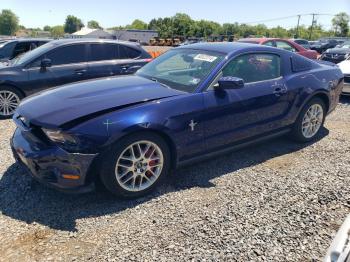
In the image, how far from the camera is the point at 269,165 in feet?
14.0

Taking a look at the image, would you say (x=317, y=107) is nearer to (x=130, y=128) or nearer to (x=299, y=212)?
(x=299, y=212)

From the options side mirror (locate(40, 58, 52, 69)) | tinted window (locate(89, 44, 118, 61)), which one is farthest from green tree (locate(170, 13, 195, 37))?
side mirror (locate(40, 58, 52, 69))

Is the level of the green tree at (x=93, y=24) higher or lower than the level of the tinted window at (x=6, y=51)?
higher

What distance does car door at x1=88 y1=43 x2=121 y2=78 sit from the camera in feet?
22.6

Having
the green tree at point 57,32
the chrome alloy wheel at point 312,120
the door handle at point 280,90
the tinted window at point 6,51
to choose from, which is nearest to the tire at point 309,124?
the chrome alloy wheel at point 312,120

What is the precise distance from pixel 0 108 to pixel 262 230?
5.61m

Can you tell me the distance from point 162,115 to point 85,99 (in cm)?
82

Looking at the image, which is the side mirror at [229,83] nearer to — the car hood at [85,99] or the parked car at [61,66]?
the car hood at [85,99]

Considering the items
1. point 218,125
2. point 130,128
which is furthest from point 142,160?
point 218,125

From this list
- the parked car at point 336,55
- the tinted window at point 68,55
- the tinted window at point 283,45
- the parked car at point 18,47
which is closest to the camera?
the tinted window at point 68,55

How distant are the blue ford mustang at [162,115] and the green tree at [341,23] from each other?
293 ft

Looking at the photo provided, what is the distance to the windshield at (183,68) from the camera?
3809 mm

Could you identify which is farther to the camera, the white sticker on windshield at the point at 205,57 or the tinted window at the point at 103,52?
the tinted window at the point at 103,52

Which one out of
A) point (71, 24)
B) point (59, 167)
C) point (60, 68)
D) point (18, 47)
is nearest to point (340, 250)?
point (59, 167)
